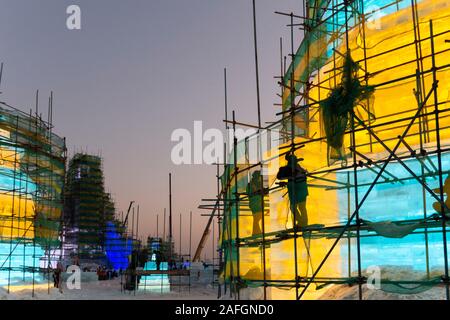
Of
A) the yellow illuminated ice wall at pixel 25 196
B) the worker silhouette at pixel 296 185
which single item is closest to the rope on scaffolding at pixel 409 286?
the worker silhouette at pixel 296 185

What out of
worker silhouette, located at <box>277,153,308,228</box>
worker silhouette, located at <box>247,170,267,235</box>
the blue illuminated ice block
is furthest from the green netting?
the blue illuminated ice block

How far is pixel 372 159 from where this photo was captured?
12844 millimetres

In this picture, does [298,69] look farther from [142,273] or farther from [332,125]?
[142,273]

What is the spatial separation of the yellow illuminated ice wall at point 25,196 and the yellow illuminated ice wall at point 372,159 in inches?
423

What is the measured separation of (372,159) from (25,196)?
1669 cm

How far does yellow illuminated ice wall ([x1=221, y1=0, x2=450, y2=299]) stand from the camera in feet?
38.6

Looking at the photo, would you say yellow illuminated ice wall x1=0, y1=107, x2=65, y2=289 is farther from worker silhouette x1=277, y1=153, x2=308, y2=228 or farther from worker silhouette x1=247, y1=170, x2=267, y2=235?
worker silhouette x1=277, y1=153, x2=308, y2=228

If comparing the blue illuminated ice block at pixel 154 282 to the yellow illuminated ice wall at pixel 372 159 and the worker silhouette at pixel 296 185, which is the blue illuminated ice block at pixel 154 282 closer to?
the yellow illuminated ice wall at pixel 372 159

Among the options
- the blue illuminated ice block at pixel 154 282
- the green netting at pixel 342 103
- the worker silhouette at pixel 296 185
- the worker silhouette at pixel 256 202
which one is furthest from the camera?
the blue illuminated ice block at pixel 154 282

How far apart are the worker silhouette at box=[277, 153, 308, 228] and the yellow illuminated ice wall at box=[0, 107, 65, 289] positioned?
1415 centimetres

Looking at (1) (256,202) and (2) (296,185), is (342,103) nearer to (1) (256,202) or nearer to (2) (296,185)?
(2) (296,185)

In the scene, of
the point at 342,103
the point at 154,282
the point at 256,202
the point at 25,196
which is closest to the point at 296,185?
the point at 342,103

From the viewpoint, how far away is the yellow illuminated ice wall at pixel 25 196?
23.5 meters
